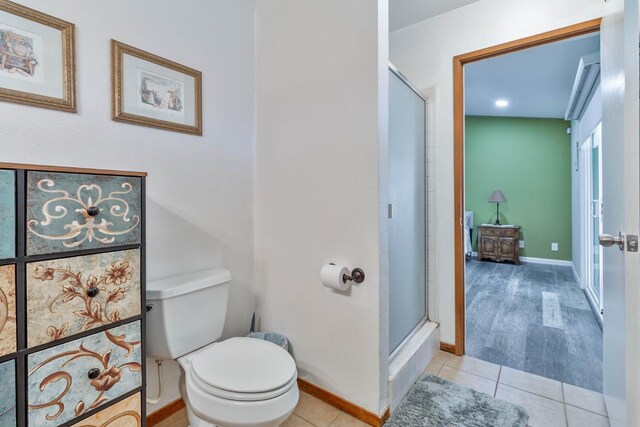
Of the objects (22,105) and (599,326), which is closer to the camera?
(22,105)

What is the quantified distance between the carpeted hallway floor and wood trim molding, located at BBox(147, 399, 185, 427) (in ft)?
6.32

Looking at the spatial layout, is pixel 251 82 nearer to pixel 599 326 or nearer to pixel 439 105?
pixel 439 105

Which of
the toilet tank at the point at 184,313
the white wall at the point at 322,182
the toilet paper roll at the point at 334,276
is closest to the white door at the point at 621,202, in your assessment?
the white wall at the point at 322,182

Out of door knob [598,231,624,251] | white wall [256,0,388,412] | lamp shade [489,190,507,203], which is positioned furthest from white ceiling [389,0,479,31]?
lamp shade [489,190,507,203]

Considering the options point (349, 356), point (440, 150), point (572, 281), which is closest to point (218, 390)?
point (349, 356)

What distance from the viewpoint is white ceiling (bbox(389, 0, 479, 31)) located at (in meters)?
2.14

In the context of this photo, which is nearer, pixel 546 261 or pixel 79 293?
pixel 79 293

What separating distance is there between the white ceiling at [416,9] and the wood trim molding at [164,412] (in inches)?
109

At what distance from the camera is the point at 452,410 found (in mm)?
1626

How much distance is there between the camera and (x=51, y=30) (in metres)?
1.20

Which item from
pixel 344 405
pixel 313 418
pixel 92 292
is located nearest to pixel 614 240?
pixel 344 405

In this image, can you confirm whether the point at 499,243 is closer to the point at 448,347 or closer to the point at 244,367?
the point at 448,347

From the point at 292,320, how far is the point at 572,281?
426cm

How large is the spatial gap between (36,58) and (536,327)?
3.67m
